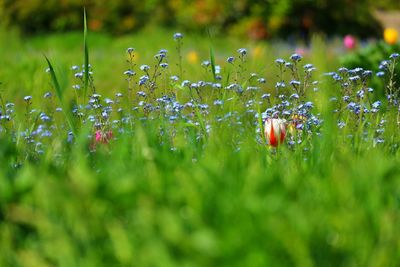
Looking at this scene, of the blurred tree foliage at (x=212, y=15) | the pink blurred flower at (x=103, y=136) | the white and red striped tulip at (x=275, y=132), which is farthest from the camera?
the blurred tree foliage at (x=212, y=15)

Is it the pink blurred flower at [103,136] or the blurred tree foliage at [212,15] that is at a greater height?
the blurred tree foliage at [212,15]

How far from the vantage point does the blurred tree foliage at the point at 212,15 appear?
516 inches

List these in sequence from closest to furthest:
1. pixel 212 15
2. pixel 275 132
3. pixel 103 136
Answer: pixel 275 132
pixel 103 136
pixel 212 15

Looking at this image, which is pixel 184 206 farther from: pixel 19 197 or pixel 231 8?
pixel 231 8

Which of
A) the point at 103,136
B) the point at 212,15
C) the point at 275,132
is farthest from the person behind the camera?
the point at 212,15

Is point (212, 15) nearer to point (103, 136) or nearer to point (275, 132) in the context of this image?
point (103, 136)

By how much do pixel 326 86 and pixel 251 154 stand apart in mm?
878

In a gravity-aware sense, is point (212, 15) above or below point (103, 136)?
above

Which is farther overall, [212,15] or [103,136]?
[212,15]

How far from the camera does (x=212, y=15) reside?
13.3 metres

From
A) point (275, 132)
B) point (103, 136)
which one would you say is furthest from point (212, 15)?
point (275, 132)

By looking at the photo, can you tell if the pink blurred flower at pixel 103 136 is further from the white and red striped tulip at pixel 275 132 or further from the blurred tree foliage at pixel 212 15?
the blurred tree foliage at pixel 212 15

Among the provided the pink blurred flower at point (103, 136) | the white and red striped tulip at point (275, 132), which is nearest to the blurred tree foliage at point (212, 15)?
the pink blurred flower at point (103, 136)

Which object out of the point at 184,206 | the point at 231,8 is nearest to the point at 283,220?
→ the point at 184,206
